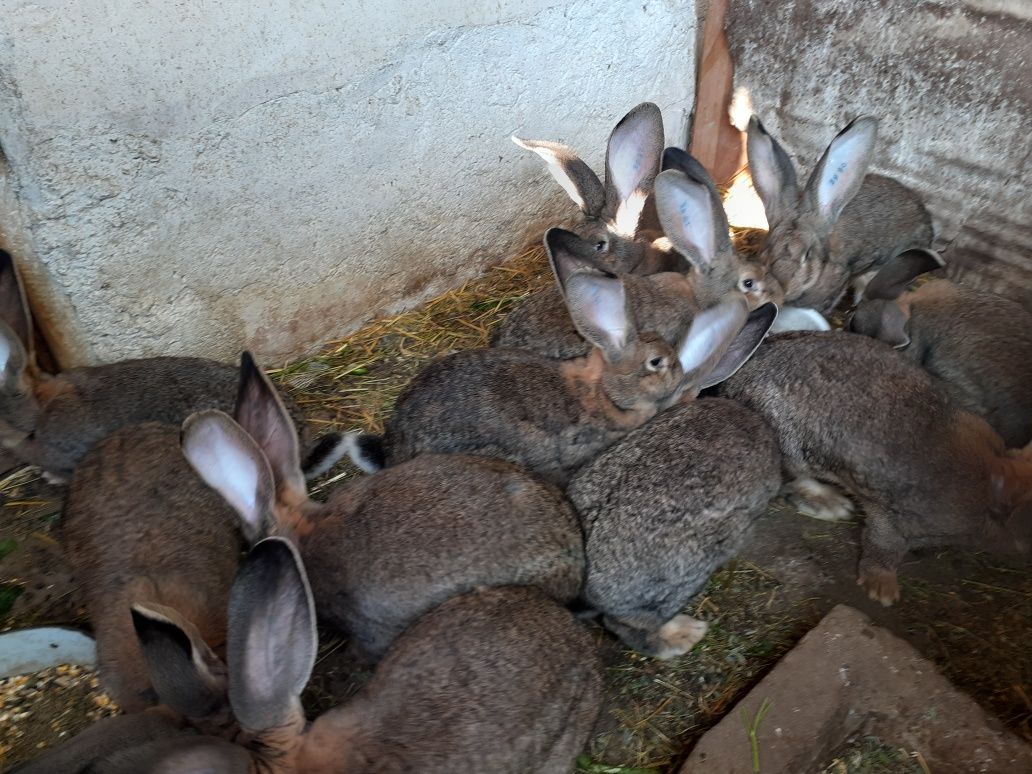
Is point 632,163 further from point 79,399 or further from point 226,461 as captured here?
point 79,399

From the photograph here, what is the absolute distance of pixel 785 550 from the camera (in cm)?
328

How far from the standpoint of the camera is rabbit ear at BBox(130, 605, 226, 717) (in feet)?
7.03

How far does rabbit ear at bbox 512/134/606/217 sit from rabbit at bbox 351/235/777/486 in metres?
0.80

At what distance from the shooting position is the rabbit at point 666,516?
278 centimetres

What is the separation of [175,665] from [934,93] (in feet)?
12.8

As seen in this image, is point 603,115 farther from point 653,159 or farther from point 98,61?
point 98,61

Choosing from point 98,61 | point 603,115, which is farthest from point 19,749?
point 603,115

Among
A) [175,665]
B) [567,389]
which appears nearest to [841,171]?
[567,389]

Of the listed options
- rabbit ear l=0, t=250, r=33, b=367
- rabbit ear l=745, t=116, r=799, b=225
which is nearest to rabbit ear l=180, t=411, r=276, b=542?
rabbit ear l=0, t=250, r=33, b=367

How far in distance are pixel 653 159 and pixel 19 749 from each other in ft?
11.3

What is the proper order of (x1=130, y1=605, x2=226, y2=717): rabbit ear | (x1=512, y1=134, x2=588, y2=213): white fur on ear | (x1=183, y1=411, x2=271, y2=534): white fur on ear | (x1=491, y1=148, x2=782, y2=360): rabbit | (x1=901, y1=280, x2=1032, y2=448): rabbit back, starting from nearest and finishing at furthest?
1. (x1=130, y1=605, x2=226, y2=717): rabbit ear
2. (x1=183, y1=411, x2=271, y2=534): white fur on ear
3. (x1=901, y1=280, x2=1032, y2=448): rabbit back
4. (x1=491, y1=148, x2=782, y2=360): rabbit
5. (x1=512, y1=134, x2=588, y2=213): white fur on ear

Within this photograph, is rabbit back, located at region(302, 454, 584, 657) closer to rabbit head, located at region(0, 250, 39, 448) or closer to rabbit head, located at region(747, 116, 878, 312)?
rabbit head, located at region(0, 250, 39, 448)

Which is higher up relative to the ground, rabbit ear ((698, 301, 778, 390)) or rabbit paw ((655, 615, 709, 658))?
rabbit ear ((698, 301, 778, 390))

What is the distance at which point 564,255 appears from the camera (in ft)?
11.0
